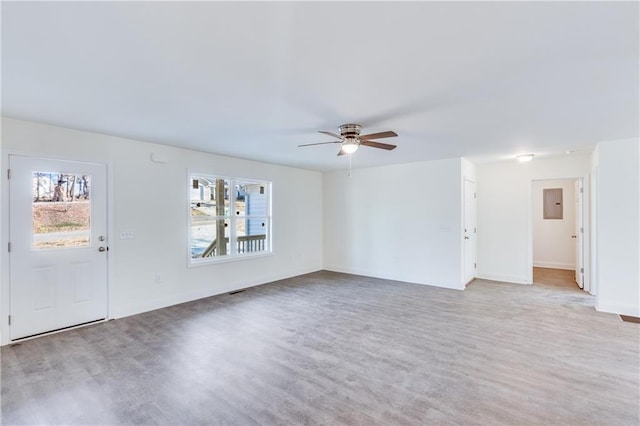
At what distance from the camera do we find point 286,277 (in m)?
6.54

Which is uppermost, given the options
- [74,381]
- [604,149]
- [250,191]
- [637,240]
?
[604,149]

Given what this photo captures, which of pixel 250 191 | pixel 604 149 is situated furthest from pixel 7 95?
pixel 604 149

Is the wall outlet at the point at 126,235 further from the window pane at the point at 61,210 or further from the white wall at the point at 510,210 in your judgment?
the white wall at the point at 510,210

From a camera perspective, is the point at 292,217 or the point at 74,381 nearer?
the point at 74,381

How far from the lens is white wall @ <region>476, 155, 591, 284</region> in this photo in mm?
5738

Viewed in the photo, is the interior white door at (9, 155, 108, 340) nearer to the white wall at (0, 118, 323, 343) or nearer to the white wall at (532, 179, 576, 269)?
the white wall at (0, 118, 323, 343)

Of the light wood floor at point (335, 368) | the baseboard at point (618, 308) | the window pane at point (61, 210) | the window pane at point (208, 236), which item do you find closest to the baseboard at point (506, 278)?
the light wood floor at point (335, 368)

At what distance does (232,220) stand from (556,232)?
784cm

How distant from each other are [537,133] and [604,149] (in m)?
1.40

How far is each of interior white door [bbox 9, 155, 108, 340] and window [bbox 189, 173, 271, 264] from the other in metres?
1.29

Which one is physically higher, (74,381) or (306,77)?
A: (306,77)

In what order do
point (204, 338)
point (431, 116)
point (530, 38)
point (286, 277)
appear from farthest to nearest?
point (286, 277)
point (204, 338)
point (431, 116)
point (530, 38)

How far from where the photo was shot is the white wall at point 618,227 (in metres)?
4.12

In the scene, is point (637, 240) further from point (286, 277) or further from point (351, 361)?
point (286, 277)
